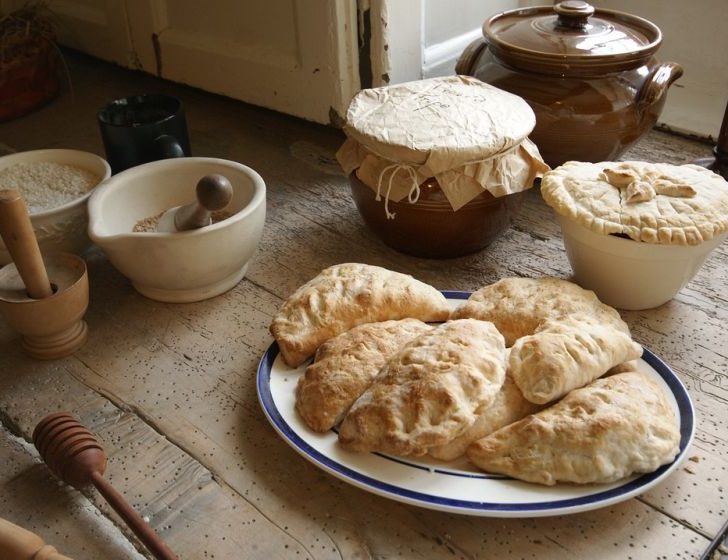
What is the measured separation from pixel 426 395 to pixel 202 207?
1.43 feet

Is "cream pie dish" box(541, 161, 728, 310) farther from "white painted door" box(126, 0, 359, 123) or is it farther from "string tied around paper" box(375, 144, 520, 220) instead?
"white painted door" box(126, 0, 359, 123)

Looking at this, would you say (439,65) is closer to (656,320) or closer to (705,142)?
(705,142)

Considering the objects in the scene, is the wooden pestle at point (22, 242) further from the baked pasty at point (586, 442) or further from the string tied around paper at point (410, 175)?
the baked pasty at point (586, 442)

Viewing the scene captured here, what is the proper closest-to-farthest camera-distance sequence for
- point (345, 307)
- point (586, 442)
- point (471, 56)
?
point (586, 442), point (345, 307), point (471, 56)

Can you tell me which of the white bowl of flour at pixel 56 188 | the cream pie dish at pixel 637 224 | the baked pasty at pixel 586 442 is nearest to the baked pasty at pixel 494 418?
the baked pasty at pixel 586 442

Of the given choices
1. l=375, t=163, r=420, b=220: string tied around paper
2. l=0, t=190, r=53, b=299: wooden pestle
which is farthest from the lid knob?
l=0, t=190, r=53, b=299: wooden pestle

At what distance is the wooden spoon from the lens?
947 mm

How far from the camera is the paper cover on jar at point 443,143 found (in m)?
1.02

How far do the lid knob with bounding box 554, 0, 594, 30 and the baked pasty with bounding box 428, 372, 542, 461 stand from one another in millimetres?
748

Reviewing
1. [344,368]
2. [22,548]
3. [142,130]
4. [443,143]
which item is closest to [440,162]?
[443,143]

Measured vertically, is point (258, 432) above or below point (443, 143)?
below

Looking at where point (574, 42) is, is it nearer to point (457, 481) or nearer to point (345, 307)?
point (345, 307)

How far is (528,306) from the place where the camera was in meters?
0.93

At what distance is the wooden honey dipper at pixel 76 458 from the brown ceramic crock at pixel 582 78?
903 millimetres
